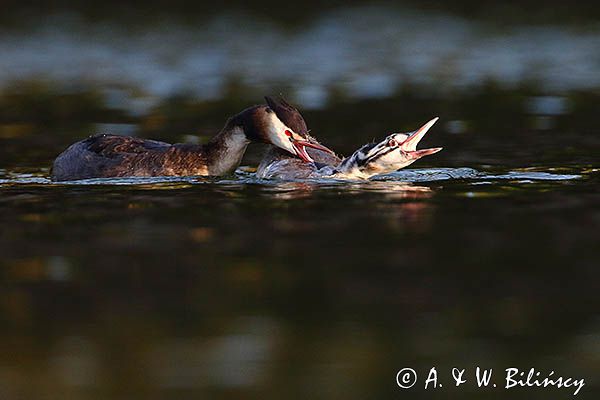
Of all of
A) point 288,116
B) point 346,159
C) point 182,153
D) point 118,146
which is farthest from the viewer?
point 118,146

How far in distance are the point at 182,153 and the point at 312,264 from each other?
6.01m

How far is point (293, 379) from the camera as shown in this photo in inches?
280

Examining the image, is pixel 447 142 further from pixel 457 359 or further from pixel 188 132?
pixel 457 359

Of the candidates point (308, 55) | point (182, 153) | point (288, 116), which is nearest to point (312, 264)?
point (288, 116)

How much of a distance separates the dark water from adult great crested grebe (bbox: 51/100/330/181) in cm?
32

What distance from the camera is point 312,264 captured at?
9555mm

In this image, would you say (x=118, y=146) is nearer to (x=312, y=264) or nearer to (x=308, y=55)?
(x=312, y=264)

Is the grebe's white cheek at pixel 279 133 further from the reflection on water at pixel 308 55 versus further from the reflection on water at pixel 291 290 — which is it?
the reflection on water at pixel 308 55

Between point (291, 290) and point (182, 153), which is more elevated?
point (182, 153)

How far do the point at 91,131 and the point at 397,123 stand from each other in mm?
4382

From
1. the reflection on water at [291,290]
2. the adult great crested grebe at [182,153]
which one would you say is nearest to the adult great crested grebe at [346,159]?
the adult great crested grebe at [182,153]

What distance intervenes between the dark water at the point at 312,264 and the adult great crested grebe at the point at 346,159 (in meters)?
0.22

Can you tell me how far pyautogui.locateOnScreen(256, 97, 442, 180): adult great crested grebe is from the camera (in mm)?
14016

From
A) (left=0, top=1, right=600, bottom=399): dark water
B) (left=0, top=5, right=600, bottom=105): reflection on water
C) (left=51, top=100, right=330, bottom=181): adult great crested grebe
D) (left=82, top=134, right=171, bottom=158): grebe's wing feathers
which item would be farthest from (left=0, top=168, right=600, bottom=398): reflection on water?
(left=0, top=5, right=600, bottom=105): reflection on water
